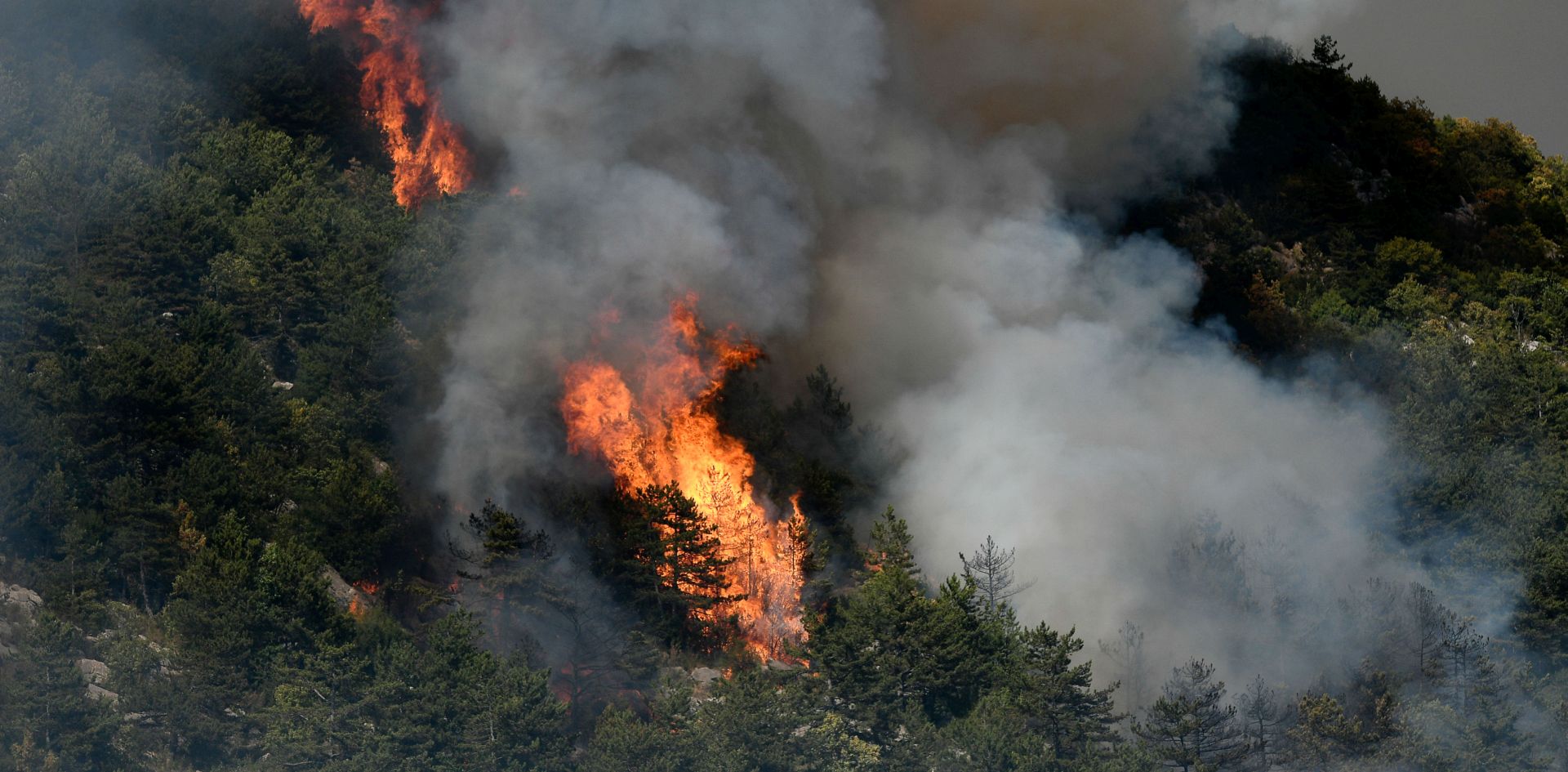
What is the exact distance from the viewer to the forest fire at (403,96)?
300 ft

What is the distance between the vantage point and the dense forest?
225 feet

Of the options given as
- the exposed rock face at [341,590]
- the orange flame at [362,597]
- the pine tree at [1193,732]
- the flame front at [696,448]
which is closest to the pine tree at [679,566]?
the flame front at [696,448]

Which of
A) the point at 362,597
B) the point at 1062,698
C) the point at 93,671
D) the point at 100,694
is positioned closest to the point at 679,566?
the point at 362,597

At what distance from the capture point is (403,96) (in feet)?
308

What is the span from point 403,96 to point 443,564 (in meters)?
25.3

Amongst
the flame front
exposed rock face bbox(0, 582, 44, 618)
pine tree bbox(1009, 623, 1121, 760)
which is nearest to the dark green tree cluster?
pine tree bbox(1009, 623, 1121, 760)

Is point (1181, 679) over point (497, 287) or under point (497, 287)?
under

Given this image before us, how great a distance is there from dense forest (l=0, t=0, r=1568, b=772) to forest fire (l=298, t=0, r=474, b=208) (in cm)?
126

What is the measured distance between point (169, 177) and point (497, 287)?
1711 centimetres

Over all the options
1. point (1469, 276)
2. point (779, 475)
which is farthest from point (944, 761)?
point (1469, 276)

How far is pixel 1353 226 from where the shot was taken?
347 feet

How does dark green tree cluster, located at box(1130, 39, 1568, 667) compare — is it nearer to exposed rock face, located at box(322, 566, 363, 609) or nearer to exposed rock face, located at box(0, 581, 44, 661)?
exposed rock face, located at box(322, 566, 363, 609)

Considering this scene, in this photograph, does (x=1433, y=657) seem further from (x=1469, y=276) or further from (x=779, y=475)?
(x=1469, y=276)

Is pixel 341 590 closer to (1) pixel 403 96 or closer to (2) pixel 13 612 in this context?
(2) pixel 13 612
